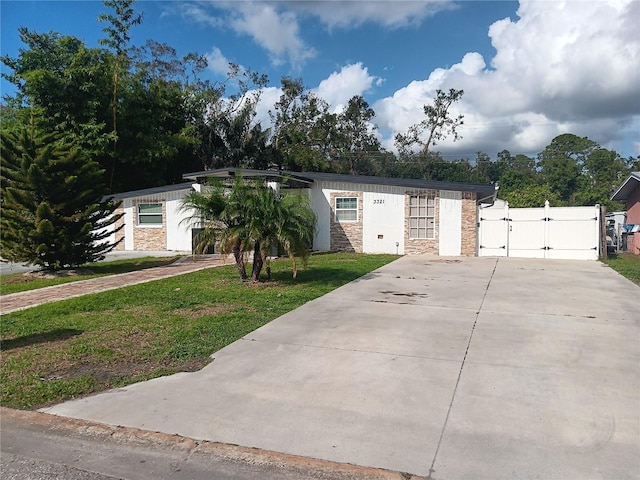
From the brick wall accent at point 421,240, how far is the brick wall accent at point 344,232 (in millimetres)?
1835

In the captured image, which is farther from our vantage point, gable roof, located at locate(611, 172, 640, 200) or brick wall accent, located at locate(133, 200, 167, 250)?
brick wall accent, located at locate(133, 200, 167, 250)

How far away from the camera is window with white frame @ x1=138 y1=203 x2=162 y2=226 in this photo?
20375 mm

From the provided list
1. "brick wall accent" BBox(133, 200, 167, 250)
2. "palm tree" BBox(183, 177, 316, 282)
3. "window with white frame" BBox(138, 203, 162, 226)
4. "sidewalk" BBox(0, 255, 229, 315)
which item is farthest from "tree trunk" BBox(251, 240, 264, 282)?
"window with white frame" BBox(138, 203, 162, 226)

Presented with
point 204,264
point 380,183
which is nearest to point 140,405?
point 204,264

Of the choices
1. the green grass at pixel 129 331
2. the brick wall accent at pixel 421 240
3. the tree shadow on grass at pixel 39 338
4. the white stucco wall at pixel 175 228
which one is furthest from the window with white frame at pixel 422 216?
the tree shadow on grass at pixel 39 338

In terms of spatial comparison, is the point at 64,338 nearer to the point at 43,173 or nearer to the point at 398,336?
the point at 398,336

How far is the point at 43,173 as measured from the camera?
39.9 ft

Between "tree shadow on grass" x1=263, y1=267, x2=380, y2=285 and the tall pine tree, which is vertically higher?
the tall pine tree

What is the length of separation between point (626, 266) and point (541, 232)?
3396 mm

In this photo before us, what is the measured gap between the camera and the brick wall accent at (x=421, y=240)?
17.7m

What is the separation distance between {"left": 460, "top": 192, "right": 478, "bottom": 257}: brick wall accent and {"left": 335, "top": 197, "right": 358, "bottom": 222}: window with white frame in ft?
13.7

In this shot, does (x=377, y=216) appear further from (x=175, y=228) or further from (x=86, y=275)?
(x=86, y=275)

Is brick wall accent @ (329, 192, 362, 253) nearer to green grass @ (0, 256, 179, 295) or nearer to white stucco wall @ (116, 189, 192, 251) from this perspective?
white stucco wall @ (116, 189, 192, 251)

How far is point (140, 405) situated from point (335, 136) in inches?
1606
